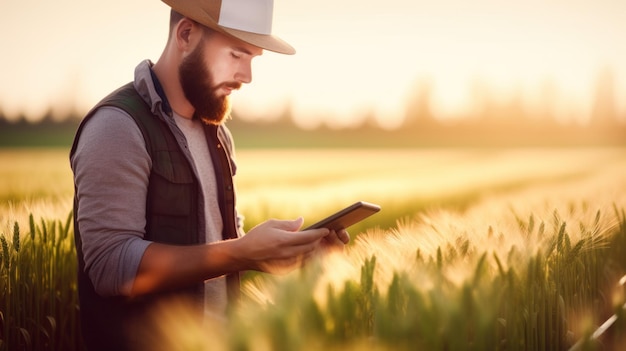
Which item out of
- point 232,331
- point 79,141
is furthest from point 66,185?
point 232,331

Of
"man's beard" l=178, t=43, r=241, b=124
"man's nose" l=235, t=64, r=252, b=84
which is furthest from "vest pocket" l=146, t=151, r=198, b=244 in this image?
"man's nose" l=235, t=64, r=252, b=84

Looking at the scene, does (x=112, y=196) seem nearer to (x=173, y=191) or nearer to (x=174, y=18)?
(x=173, y=191)

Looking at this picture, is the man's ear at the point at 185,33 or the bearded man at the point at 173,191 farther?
the man's ear at the point at 185,33

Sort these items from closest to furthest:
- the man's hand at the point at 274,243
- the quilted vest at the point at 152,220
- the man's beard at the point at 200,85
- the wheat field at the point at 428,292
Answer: the wheat field at the point at 428,292 → the man's hand at the point at 274,243 → the quilted vest at the point at 152,220 → the man's beard at the point at 200,85

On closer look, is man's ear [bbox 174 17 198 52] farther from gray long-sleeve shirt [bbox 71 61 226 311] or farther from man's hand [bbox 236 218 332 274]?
man's hand [bbox 236 218 332 274]

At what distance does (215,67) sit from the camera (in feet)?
7.66

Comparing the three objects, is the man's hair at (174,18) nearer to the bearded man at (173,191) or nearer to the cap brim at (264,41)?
the bearded man at (173,191)

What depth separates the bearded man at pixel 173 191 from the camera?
6.55ft

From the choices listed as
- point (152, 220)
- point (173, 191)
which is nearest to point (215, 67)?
point (173, 191)

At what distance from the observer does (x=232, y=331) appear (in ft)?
3.93

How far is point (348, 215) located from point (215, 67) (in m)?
0.74

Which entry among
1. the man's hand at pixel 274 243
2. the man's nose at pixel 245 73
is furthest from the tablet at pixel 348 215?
the man's nose at pixel 245 73

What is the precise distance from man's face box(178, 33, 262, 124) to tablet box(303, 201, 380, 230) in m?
0.61

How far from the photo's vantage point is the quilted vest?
2189 mm
